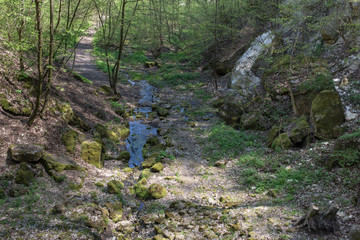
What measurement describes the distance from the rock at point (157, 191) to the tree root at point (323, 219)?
3572 millimetres

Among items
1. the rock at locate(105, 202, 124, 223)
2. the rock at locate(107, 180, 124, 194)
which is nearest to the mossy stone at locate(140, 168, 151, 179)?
the rock at locate(107, 180, 124, 194)

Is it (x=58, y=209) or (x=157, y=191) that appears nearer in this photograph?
(x=58, y=209)

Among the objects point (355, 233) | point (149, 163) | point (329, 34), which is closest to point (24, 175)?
point (149, 163)

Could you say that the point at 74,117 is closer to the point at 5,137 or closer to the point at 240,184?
the point at 5,137

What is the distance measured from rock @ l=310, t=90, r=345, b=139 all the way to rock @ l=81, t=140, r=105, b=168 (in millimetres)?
7055

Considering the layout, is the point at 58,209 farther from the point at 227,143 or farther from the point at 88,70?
the point at 88,70

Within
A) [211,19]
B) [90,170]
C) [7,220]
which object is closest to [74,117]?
[90,170]

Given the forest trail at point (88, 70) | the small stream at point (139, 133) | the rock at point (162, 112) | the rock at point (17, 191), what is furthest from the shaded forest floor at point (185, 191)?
the forest trail at point (88, 70)

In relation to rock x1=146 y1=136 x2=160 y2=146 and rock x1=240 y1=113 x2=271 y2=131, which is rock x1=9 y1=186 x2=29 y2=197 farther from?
rock x1=240 y1=113 x2=271 y2=131

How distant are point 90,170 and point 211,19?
12298 mm

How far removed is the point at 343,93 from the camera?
26.1 ft

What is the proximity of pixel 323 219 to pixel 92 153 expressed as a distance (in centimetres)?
647

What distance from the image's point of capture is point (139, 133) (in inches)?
422

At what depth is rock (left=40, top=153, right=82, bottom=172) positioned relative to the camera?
20.0 ft
